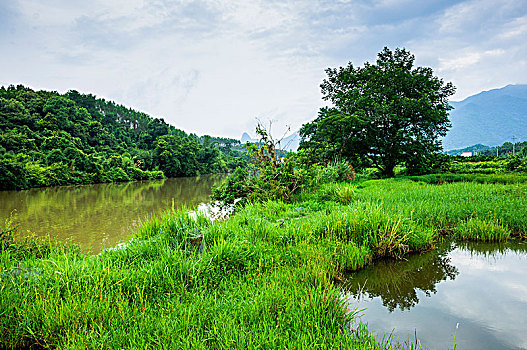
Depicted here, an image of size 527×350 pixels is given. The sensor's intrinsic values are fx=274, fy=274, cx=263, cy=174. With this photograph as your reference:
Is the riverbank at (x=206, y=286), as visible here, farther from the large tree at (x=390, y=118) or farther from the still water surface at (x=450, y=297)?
the large tree at (x=390, y=118)

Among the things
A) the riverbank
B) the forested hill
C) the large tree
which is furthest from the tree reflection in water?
the forested hill

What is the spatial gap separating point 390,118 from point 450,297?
529 inches

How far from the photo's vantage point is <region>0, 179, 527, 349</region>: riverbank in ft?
6.97

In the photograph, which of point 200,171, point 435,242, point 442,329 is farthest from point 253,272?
point 200,171

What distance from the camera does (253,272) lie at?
10.8 ft

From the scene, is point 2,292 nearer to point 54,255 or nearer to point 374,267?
point 54,255

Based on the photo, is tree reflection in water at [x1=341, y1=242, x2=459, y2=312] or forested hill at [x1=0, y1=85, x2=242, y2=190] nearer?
tree reflection in water at [x1=341, y1=242, x2=459, y2=312]

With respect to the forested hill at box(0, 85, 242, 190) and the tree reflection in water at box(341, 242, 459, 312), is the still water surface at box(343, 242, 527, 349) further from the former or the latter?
the forested hill at box(0, 85, 242, 190)

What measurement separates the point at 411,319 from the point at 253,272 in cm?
171

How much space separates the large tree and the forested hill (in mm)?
20227

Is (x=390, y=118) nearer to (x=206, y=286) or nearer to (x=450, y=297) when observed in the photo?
(x=450, y=297)

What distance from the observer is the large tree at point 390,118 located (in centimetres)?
1470

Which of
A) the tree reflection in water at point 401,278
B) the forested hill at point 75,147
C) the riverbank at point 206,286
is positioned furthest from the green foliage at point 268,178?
the forested hill at point 75,147

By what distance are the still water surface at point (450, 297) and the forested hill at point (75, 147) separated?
26396mm
